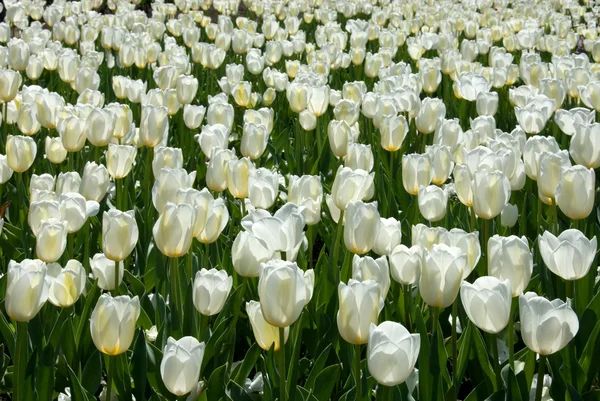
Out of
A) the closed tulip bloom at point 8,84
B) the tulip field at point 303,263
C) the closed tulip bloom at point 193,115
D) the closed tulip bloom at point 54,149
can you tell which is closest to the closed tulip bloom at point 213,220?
the tulip field at point 303,263

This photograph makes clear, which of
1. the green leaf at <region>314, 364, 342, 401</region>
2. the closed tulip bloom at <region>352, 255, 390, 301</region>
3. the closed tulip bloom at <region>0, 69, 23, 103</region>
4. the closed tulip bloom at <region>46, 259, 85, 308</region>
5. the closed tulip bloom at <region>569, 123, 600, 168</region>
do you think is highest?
the closed tulip bloom at <region>352, 255, 390, 301</region>

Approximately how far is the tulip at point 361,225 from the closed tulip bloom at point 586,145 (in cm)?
91

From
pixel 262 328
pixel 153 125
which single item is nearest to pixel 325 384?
pixel 262 328

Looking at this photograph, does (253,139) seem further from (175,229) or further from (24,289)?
(24,289)

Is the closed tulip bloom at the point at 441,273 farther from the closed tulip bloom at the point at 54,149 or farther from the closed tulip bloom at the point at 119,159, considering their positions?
the closed tulip bloom at the point at 54,149

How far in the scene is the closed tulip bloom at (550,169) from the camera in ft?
6.81

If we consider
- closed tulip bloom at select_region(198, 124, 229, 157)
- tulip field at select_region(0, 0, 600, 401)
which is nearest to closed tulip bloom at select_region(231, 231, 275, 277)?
tulip field at select_region(0, 0, 600, 401)

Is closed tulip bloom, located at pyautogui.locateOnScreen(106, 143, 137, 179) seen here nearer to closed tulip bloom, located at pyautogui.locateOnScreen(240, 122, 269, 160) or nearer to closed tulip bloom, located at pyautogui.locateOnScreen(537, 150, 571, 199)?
closed tulip bloom, located at pyautogui.locateOnScreen(240, 122, 269, 160)

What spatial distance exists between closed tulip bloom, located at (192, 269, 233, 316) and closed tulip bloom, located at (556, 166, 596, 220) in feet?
2.98

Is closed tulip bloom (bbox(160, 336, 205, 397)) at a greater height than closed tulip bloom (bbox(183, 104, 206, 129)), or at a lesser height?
greater

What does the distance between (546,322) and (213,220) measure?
827mm

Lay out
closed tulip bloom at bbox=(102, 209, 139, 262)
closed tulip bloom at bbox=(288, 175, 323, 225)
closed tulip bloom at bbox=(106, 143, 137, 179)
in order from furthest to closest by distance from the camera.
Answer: closed tulip bloom at bbox=(106, 143, 137, 179)
closed tulip bloom at bbox=(288, 175, 323, 225)
closed tulip bloom at bbox=(102, 209, 139, 262)

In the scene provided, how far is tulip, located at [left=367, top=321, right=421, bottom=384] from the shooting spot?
1.32 metres

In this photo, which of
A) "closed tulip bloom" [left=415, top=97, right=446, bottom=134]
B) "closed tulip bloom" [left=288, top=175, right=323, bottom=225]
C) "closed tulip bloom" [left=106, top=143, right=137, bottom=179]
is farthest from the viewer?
"closed tulip bloom" [left=415, top=97, right=446, bottom=134]
